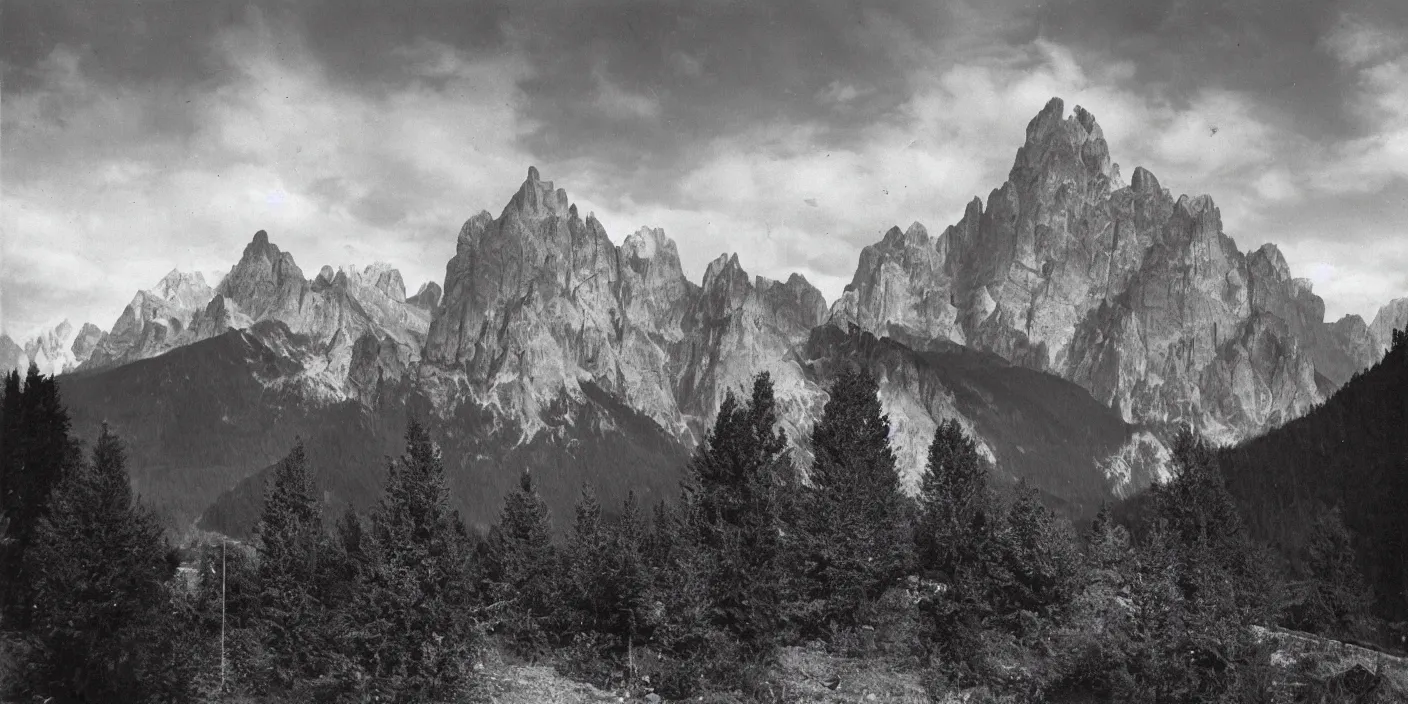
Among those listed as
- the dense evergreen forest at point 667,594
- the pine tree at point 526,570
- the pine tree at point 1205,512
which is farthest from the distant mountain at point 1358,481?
the pine tree at point 526,570

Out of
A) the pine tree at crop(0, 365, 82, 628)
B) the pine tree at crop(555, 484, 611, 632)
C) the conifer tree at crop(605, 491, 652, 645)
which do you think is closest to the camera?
the conifer tree at crop(605, 491, 652, 645)

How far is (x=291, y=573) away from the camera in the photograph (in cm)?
5941

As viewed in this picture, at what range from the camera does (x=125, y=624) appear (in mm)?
45531

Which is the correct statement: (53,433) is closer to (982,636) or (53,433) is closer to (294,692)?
(294,692)

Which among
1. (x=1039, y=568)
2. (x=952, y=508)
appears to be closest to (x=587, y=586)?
(x=952, y=508)

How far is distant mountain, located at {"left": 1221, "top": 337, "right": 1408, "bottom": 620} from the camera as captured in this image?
316 ft

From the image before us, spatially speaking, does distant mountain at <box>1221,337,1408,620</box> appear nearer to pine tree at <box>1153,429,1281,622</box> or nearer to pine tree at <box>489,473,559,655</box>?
pine tree at <box>1153,429,1281,622</box>

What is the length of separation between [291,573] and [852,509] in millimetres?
30950

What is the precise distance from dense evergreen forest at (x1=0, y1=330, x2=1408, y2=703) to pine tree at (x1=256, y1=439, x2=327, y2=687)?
18 centimetres

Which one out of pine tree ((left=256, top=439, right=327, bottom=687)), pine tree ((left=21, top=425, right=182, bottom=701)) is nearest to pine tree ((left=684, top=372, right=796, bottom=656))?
pine tree ((left=256, top=439, right=327, bottom=687))

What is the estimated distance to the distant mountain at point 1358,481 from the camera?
96.2 m

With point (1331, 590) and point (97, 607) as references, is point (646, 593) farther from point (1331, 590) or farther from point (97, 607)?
point (1331, 590)

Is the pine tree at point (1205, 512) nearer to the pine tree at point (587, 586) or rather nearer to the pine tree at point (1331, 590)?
the pine tree at point (1331, 590)

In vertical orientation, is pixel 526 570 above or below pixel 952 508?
below
